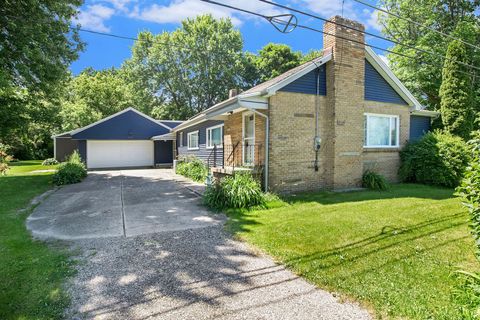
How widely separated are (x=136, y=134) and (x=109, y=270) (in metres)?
22.2

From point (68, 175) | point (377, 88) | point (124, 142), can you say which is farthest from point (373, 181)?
point (124, 142)

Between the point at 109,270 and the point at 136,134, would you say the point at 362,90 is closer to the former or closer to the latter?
the point at 109,270

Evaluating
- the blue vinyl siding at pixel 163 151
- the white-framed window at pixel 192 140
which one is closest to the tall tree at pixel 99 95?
the blue vinyl siding at pixel 163 151

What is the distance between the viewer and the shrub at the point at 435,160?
36.4ft

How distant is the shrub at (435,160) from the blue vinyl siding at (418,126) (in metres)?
1.30

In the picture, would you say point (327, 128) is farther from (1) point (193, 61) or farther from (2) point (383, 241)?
(1) point (193, 61)

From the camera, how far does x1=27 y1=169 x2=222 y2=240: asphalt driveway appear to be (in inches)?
253

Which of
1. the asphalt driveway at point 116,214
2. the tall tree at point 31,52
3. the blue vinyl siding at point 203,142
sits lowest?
the asphalt driveway at point 116,214

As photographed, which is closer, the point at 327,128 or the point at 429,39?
the point at 327,128

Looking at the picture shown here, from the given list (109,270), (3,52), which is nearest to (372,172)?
(109,270)

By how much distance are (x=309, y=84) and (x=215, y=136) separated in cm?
613

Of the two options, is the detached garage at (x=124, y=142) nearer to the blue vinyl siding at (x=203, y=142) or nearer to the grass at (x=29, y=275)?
the blue vinyl siding at (x=203, y=142)

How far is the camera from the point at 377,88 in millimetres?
11695

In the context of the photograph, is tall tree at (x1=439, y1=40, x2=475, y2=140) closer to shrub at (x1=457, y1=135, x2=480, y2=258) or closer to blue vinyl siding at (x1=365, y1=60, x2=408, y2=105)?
blue vinyl siding at (x1=365, y1=60, x2=408, y2=105)
